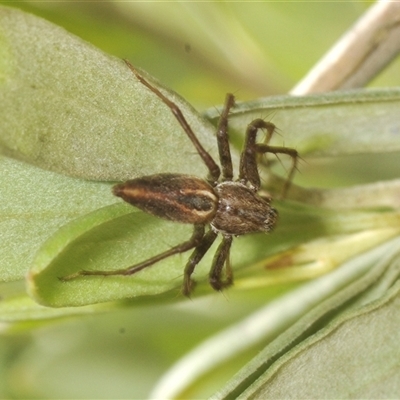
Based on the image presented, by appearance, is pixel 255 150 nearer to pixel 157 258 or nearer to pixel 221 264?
pixel 221 264

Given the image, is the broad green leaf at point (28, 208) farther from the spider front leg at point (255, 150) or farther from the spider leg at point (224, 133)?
the spider front leg at point (255, 150)

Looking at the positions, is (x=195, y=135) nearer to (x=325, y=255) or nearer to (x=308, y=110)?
(x=308, y=110)

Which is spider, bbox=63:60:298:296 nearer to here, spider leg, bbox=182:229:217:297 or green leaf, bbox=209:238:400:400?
spider leg, bbox=182:229:217:297

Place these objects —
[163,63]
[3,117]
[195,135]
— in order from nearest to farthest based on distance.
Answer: [3,117], [195,135], [163,63]

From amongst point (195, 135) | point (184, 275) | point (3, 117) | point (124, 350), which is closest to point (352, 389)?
point (184, 275)

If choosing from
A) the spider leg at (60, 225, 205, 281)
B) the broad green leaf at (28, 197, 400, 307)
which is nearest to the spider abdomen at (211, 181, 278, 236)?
the broad green leaf at (28, 197, 400, 307)

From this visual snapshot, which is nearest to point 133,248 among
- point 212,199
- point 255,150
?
point 255,150

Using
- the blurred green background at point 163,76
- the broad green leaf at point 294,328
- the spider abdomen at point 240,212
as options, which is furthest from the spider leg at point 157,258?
the blurred green background at point 163,76
